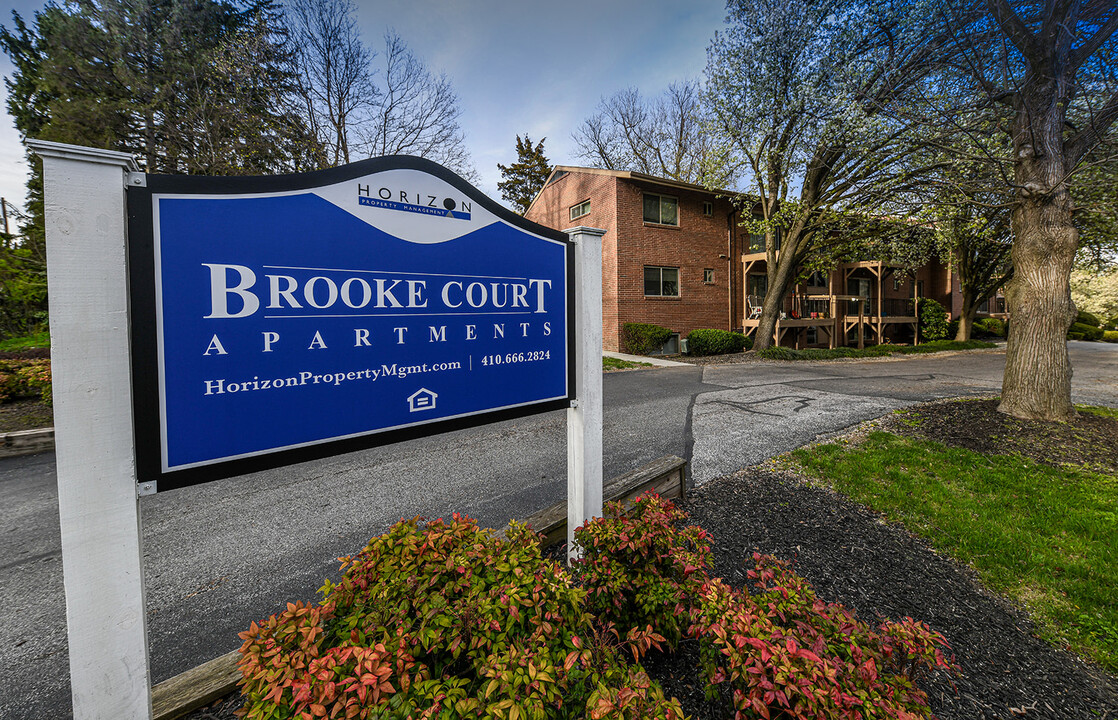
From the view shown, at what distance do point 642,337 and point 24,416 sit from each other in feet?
50.3

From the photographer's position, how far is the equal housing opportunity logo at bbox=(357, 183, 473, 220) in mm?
1799

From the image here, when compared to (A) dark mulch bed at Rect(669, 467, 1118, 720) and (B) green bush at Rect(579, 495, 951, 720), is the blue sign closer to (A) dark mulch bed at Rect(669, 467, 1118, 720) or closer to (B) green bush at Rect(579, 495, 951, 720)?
(B) green bush at Rect(579, 495, 951, 720)

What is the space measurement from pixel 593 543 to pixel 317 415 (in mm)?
1463

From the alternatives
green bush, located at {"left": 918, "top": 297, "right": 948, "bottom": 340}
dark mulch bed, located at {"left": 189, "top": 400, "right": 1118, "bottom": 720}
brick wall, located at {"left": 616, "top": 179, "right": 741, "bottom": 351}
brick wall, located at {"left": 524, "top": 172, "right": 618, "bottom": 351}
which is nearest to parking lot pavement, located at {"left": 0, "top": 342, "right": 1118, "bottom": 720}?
dark mulch bed, located at {"left": 189, "top": 400, "right": 1118, "bottom": 720}

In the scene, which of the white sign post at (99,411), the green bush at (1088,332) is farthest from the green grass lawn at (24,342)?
the green bush at (1088,332)

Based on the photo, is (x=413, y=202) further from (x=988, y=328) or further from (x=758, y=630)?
(x=988, y=328)

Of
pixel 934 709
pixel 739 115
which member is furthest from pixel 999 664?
pixel 739 115

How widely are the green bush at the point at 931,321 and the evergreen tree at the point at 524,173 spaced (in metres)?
29.1

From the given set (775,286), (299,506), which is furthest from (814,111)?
(299,506)

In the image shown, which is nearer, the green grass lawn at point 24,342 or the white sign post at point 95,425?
the white sign post at point 95,425

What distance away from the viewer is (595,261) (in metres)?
2.70

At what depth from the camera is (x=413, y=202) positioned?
1919mm

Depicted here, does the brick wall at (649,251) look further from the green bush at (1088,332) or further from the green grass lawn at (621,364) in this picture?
the green bush at (1088,332)

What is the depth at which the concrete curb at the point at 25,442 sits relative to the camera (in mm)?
5375
